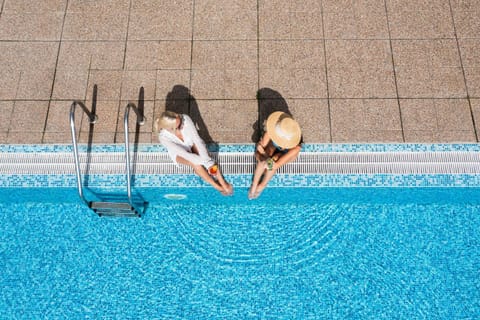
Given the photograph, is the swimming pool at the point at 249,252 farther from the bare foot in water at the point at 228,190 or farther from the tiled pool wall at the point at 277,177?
the bare foot in water at the point at 228,190

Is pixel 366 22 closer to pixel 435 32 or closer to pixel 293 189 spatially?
pixel 435 32

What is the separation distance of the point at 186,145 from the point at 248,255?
1.56m

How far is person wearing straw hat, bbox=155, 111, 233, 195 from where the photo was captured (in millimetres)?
3806

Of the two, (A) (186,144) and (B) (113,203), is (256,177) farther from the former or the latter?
(B) (113,203)

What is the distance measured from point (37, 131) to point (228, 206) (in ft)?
8.40

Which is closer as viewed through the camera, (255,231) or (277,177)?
(277,177)

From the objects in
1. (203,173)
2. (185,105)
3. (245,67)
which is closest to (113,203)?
(203,173)

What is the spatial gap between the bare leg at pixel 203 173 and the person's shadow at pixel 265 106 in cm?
77

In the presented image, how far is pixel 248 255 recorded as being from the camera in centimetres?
468

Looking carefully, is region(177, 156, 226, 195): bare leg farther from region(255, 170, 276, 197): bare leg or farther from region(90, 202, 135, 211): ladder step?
region(90, 202, 135, 211): ladder step

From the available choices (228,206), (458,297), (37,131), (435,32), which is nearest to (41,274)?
(37,131)

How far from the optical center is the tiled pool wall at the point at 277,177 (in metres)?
4.56

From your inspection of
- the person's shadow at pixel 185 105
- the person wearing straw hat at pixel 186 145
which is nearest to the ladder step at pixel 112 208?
the person wearing straw hat at pixel 186 145

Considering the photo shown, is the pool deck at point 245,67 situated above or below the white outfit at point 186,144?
above
